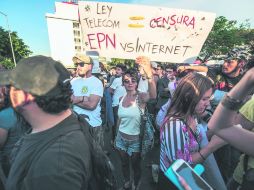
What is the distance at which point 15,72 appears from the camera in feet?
Answer: 4.71

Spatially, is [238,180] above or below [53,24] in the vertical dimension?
above

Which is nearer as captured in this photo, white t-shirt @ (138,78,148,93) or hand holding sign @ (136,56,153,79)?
hand holding sign @ (136,56,153,79)

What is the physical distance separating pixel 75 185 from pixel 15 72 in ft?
2.21

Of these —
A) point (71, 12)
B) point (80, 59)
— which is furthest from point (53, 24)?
point (80, 59)

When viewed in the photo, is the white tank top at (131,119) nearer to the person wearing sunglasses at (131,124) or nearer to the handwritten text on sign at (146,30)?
the person wearing sunglasses at (131,124)

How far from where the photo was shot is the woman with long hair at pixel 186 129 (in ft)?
6.42

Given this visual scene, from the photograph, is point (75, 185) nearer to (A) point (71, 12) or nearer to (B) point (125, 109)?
(B) point (125, 109)

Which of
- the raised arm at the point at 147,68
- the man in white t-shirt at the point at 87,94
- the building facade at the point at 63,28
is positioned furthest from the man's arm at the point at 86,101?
the building facade at the point at 63,28

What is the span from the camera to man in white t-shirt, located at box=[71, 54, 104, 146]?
3947 mm

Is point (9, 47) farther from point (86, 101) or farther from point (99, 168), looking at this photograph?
point (99, 168)

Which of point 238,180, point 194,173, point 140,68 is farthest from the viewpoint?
point 140,68

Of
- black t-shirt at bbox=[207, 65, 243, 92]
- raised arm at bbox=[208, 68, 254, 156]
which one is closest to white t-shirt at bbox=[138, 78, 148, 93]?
black t-shirt at bbox=[207, 65, 243, 92]

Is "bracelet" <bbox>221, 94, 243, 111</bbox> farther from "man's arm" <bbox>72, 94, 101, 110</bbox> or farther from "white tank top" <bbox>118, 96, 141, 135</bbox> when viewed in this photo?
"man's arm" <bbox>72, 94, 101, 110</bbox>

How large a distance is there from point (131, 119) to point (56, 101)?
2.42m
